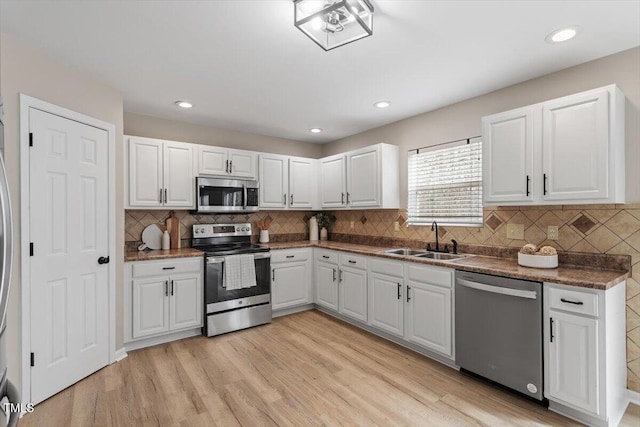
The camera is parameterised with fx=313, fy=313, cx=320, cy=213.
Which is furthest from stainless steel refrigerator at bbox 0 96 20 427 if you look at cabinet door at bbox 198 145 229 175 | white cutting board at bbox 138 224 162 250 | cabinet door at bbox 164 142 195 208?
cabinet door at bbox 198 145 229 175

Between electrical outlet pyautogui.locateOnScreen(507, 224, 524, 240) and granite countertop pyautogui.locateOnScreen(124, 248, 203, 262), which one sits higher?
electrical outlet pyautogui.locateOnScreen(507, 224, 524, 240)

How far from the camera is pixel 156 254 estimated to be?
3225 mm

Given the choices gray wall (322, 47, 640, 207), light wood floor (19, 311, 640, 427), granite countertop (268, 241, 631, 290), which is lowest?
light wood floor (19, 311, 640, 427)

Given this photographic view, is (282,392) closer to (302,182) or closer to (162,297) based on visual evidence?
(162,297)

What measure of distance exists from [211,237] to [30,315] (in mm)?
1972

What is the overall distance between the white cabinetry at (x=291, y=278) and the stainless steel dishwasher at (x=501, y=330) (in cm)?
207

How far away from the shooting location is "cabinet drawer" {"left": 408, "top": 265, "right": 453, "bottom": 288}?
103 inches

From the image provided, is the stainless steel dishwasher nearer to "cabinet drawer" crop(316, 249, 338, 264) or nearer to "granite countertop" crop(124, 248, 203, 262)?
"cabinet drawer" crop(316, 249, 338, 264)

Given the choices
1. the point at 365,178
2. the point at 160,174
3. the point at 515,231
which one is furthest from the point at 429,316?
the point at 160,174

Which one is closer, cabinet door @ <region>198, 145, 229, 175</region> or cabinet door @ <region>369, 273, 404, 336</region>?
cabinet door @ <region>369, 273, 404, 336</region>

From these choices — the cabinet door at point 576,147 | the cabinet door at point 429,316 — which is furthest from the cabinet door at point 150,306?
the cabinet door at point 576,147

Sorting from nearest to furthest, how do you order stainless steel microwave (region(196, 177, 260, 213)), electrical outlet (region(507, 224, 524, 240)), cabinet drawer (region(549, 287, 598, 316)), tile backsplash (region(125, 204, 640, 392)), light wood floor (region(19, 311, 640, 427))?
cabinet drawer (region(549, 287, 598, 316))
light wood floor (region(19, 311, 640, 427))
tile backsplash (region(125, 204, 640, 392))
electrical outlet (region(507, 224, 524, 240))
stainless steel microwave (region(196, 177, 260, 213))

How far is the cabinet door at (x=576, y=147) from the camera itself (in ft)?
6.78

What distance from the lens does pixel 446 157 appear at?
11.1ft
